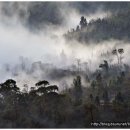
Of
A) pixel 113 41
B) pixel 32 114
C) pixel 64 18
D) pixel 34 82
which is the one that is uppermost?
pixel 64 18

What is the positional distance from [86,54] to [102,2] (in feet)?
6.66

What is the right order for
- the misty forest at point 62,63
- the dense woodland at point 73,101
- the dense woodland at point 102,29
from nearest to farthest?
the dense woodland at point 73,101
the misty forest at point 62,63
the dense woodland at point 102,29

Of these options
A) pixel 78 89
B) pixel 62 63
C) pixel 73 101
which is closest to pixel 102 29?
pixel 62 63

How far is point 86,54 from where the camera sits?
16000mm

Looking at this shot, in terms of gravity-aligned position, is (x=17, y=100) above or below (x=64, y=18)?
below

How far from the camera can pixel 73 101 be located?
1555 centimetres

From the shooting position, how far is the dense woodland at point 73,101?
49.3 feet

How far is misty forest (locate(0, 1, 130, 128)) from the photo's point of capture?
15375 millimetres

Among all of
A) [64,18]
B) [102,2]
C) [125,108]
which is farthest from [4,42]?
[125,108]

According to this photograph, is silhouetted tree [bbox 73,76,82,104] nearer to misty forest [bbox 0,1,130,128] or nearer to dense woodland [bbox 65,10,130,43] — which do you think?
misty forest [bbox 0,1,130,128]

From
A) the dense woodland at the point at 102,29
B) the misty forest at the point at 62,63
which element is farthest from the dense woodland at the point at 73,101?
the dense woodland at the point at 102,29

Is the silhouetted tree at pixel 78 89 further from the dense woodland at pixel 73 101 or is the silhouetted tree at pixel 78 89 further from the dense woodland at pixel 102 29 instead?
the dense woodland at pixel 102 29

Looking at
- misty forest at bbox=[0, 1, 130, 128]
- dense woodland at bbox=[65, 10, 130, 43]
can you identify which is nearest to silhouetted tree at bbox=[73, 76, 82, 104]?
misty forest at bbox=[0, 1, 130, 128]

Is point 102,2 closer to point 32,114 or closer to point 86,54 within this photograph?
point 86,54
